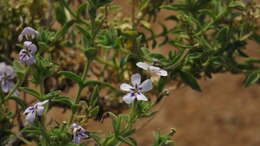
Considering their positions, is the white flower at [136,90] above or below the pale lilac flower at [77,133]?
above

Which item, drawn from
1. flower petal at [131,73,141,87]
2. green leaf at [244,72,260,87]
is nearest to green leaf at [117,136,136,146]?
flower petal at [131,73,141,87]

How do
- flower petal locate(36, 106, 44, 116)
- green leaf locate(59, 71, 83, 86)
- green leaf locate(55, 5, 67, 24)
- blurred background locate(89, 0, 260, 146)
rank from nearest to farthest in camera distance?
flower petal locate(36, 106, 44, 116)
green leaf locate(59, 71, 83, 86)
green leaf locate(55, 5, 67, 24)
blurred background locate(89, 0, 260, 146)

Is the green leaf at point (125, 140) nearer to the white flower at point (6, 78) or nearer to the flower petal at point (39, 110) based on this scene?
the flower petal at point (39, 110)

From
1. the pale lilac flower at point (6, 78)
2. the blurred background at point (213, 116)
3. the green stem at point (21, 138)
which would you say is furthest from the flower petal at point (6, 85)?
the blurred background at point (213, 116)

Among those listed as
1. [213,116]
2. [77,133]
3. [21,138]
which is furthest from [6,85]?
[213,116]

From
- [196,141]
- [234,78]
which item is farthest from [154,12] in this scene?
[234,78]

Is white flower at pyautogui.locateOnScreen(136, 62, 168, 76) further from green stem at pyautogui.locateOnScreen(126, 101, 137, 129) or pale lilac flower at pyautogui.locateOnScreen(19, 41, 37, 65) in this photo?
pale lilac flower at pyautogui.locateOnScreen(19, 41, 37, 65)

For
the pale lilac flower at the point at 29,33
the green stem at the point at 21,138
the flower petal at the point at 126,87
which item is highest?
the pale lilac flower at the point at 29,33

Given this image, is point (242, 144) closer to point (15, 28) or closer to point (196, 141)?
point (196, 141)
